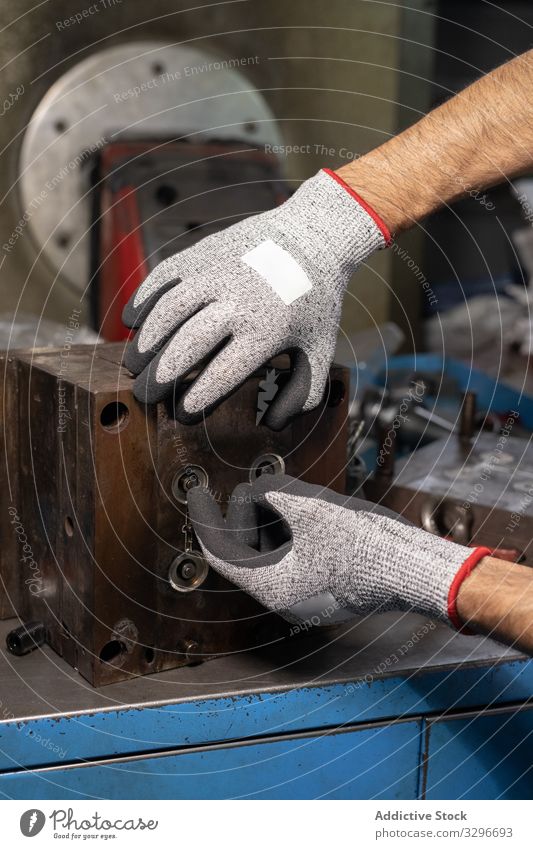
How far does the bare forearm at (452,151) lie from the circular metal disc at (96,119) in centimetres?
131

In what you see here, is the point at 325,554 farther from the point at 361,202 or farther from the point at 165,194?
the point at 165,194

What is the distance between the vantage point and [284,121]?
7.98ft

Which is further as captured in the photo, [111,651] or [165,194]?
[165,194]

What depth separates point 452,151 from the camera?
3.30 ft

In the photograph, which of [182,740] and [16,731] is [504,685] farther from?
[16,731]

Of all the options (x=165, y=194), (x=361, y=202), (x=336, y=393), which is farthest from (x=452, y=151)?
(x=165, y=194)

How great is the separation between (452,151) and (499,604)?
1.71 feet

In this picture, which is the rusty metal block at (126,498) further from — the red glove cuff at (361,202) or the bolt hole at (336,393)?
the red glove cuff at (361,202)

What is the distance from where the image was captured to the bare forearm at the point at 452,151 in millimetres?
984

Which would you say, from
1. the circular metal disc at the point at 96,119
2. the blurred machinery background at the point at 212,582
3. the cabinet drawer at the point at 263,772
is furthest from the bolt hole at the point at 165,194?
the cabinet drawer at the point at 263,772

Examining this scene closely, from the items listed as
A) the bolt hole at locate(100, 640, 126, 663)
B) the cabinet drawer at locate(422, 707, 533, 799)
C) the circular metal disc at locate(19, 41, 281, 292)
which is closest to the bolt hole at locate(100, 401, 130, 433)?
the bolt hole at locate(100, 640, 126, 663)

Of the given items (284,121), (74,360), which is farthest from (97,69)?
(74,360)

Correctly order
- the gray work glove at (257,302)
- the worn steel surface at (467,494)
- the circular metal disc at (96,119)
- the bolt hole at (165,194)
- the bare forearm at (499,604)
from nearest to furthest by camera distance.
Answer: the bare forearm at (499,604) < the gray work glove at (257,302) < the worn steel surface at (467,494) < the bolt hole at (165,194) < the circular metal disc at (96,119)
